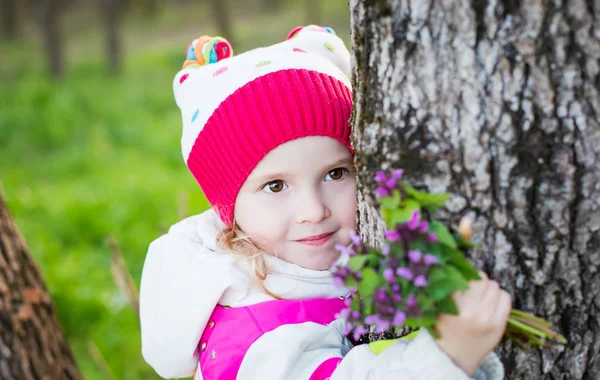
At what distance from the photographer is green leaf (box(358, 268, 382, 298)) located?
1144 millimetres

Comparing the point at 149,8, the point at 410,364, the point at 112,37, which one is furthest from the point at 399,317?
the point at 149,8

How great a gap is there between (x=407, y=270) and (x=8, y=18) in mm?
14347

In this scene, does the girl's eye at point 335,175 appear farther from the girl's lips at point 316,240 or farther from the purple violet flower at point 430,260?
the purple violet flower at point 430,260

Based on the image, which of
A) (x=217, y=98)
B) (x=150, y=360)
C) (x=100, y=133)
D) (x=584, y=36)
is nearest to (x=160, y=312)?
(x=150, y=360)

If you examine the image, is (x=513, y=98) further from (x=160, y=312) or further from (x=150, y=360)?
(x=150, y=360)

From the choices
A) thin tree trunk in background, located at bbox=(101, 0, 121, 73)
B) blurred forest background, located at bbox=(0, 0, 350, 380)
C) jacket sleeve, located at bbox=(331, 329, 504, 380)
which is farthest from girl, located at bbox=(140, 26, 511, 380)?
thin tree trunk in background, located at bbox=(101, 0, 121, 73)

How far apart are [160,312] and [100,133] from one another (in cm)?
576

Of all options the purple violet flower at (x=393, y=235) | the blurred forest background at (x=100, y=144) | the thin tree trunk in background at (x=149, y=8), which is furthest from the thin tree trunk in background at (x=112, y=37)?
the purple violet flower at (x=393, y=235)

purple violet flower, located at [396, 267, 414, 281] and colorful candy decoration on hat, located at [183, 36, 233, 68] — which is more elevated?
colorful candy decoration on hat, located at [183, 36, 233, 68]

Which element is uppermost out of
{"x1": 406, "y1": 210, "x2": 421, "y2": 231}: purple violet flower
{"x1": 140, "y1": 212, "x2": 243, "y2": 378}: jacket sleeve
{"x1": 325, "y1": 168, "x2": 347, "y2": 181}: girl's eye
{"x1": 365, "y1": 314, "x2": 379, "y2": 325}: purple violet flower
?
{"x1": 406, "y1": 210, "x2": 421, "y2": 231}: purple violet flower

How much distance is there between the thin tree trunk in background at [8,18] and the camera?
43.9 ft

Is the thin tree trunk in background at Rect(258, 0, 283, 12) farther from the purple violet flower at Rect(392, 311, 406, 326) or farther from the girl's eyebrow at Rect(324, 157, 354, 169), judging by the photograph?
the purple violet flower at Rect(392, 311, 406, 326)

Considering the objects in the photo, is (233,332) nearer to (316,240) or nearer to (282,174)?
(316,240)

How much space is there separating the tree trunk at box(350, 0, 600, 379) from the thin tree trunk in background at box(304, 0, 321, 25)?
403 inches
